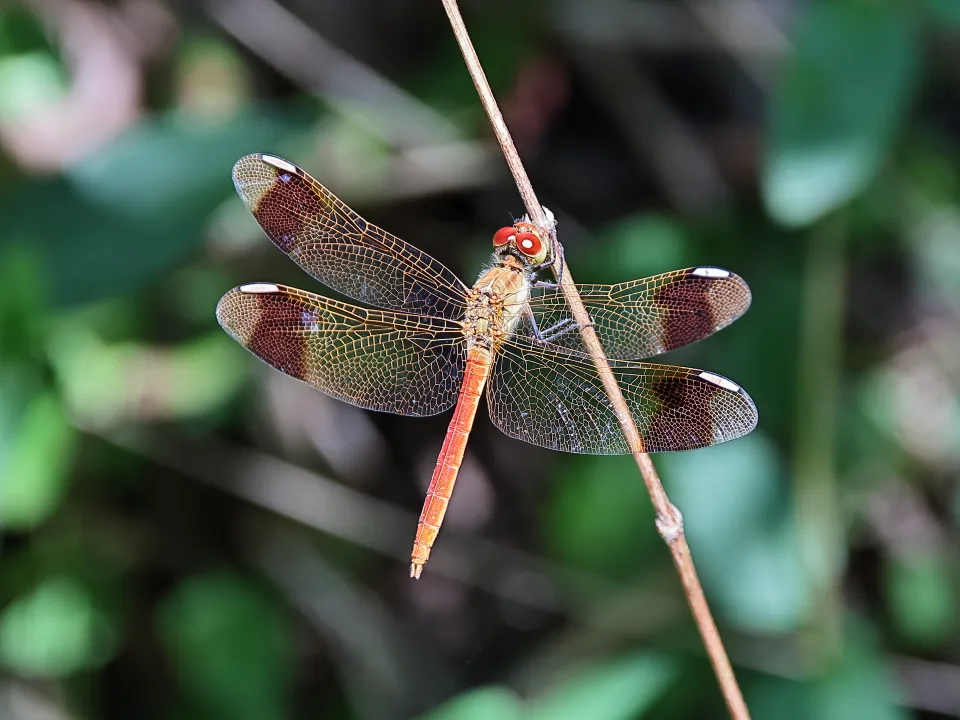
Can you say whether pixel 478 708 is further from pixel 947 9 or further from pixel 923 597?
pixel 947 9

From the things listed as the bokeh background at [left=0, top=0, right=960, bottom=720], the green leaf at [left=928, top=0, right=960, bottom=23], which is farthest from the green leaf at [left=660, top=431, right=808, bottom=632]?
the green leaf at [left=928, top=0, right=960, bottom=23]

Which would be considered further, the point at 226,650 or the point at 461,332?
the point at 226,650

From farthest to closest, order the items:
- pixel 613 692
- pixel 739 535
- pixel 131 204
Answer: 1. pixel 131 204
2. pixel 739 535
3. pixel 613 692

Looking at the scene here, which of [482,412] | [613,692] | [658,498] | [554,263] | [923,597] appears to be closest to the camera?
[658,498]

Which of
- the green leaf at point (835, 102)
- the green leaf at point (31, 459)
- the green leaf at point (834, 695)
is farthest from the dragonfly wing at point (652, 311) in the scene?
the green leaf at point (31, 459)

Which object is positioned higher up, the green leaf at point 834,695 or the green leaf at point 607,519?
the green leaf at point 607,519

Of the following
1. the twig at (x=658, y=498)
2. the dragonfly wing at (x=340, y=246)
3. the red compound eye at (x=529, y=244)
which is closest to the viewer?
the twig at (x=658, y=498)

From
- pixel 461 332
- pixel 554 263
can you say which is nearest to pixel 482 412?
pixel 461 332

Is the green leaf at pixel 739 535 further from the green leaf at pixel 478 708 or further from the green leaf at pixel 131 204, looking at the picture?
the green leaf at pixel 131 204

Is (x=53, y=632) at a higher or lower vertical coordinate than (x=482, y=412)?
lower
